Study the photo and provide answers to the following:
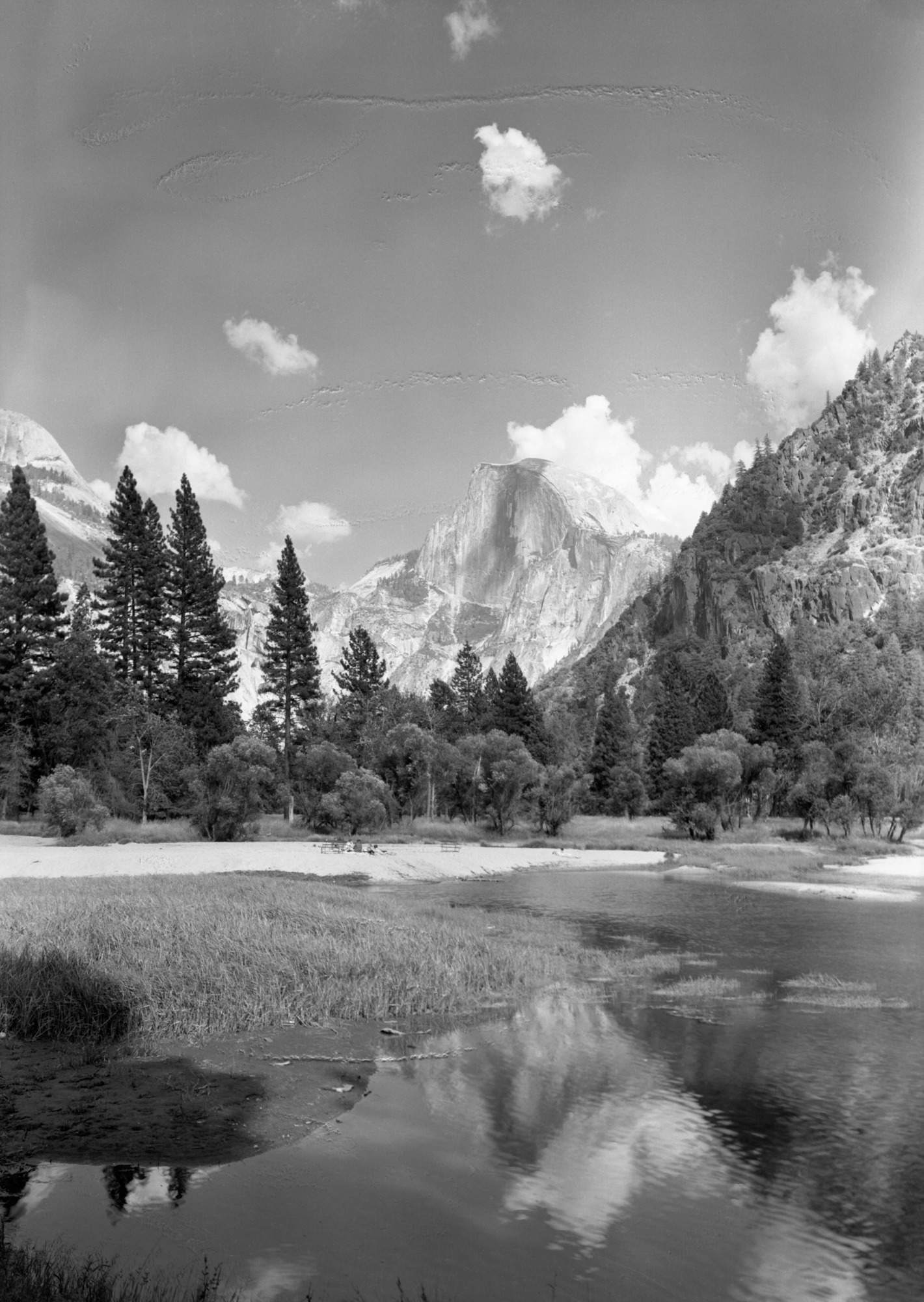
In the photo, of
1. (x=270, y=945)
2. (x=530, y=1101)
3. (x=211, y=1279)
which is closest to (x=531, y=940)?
(x=270, y=945)

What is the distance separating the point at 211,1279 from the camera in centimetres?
812

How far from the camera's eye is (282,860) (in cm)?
4412

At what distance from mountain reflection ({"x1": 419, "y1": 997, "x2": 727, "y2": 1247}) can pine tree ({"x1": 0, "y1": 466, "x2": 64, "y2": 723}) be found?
5612cm

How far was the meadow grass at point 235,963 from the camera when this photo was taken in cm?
1602

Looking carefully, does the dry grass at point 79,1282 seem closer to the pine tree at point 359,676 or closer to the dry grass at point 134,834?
the dry grass at point 134,834

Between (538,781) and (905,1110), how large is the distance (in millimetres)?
62868

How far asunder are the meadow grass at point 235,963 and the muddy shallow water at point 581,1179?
230 centimetres

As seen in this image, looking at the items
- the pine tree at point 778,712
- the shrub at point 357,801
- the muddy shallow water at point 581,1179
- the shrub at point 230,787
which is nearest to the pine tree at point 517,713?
the pine tree at point 778,712

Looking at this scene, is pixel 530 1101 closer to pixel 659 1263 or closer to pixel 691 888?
pixel 659 1263

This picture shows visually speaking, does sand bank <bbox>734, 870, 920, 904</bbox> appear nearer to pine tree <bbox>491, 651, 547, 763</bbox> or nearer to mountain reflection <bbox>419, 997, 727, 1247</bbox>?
mountain reflection <bbox>419, 997, 727, 1247</bbox>

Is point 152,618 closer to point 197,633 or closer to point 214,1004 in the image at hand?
point 197,633

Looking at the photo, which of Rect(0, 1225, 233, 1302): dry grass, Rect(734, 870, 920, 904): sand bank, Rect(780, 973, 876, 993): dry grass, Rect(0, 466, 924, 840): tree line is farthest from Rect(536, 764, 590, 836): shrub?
Rect(0, 1225, 233, 1302): dry grass

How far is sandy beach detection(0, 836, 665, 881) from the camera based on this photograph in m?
37.0

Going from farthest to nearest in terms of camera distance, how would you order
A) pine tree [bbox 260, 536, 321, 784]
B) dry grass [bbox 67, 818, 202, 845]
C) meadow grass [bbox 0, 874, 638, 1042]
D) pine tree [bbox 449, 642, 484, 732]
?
pine tree [bbox 449, 642, 484, 732]
pine tree [bbox 260, 536, 321, 784]
dry grass [bbox 67, 818, 202, 845]
meadow grass [bbox 0, 874, 638, 1042]
